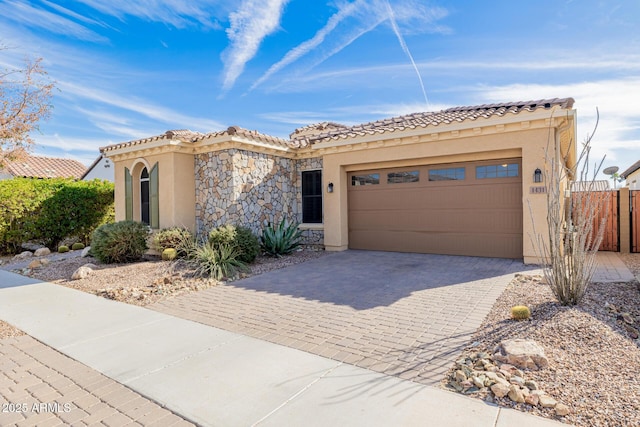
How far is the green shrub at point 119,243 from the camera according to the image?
10.6 metres

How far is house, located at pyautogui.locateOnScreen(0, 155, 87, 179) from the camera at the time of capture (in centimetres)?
2372

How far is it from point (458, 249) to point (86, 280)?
10.0 m

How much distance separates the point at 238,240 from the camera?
10.1m

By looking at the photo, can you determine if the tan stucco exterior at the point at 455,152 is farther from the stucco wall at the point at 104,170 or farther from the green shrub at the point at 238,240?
the stucco wall at the point at 104,170

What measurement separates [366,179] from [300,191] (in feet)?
8.91

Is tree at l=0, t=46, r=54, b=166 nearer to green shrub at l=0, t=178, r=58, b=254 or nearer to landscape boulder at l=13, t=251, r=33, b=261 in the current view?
green shrub at l=0, t=178, r=58, b=254

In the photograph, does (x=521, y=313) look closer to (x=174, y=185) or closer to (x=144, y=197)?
(x=174, y=185)

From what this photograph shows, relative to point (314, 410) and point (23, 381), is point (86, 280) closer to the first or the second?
point (23, 381)

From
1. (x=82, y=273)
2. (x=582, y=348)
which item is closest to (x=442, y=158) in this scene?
(x=582, y=348)

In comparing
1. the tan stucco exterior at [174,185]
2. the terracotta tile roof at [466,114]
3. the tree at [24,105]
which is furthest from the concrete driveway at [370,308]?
the tree at [24,105]

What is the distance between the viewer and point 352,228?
1291 centimetres

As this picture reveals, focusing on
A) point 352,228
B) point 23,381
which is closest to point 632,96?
point 352,228

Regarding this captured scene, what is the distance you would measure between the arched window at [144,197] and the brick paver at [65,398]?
367 inches

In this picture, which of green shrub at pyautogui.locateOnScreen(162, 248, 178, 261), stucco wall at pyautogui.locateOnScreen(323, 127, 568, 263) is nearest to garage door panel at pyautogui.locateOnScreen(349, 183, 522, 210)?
stucco wall at pyautogui.locateOnScreen(323, 127, 568, 263)
